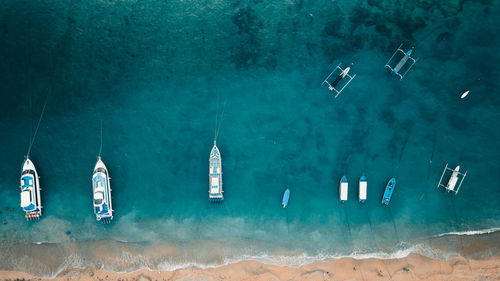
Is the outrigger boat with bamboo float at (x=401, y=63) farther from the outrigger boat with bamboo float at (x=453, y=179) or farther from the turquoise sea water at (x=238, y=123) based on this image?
the outrigger boat with bamboo float at (x=453, y=179)

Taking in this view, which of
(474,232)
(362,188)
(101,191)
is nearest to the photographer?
(101,191)

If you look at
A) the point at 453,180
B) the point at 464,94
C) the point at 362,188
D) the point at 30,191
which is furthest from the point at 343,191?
the point at 30,191

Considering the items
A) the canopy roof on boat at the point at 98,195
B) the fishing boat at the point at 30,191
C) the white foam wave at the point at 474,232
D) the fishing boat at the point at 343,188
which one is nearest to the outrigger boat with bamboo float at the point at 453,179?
the white foam wave at the point at 474,232

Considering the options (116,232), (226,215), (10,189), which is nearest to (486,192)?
(226,215)

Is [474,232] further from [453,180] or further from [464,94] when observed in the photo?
[464,94]

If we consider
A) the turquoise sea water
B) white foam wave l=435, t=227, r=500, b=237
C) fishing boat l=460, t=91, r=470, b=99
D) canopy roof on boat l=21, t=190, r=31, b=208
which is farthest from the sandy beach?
fishing boat l=460, t=91, r=470, b=99
